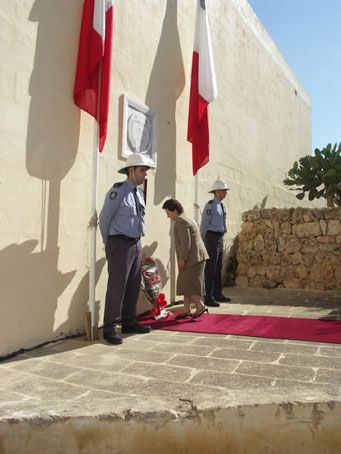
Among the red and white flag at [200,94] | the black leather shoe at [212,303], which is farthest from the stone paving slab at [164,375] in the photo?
the red and white flag at [200,94]

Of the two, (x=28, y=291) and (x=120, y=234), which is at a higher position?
(x=120, y=234)

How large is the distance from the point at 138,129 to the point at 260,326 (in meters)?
2.58

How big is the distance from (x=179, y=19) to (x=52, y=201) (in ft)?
12.1

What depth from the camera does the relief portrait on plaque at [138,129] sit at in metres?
4.65

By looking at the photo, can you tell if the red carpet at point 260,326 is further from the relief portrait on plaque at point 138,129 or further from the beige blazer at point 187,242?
the relief portrait on plaque at point 138,129

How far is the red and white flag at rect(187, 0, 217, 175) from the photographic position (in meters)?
5.79

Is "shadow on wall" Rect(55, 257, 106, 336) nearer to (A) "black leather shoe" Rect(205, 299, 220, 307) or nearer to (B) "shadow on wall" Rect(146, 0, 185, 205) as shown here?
(B) "shadow on wall" Rect(146, 0, 185, 205)

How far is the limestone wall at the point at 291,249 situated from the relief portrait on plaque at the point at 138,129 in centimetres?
312

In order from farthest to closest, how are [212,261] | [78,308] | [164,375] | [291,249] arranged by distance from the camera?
[291,249], [212,261], [78,308], [164,375]

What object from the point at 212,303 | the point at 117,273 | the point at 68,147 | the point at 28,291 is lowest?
the point at 212,303

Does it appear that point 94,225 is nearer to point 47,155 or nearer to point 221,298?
point 47,155

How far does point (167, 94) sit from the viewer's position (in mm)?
5566

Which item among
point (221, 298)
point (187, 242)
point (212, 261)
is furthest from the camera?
point (221, 298)

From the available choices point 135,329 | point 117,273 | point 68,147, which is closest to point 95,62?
point 68,147
